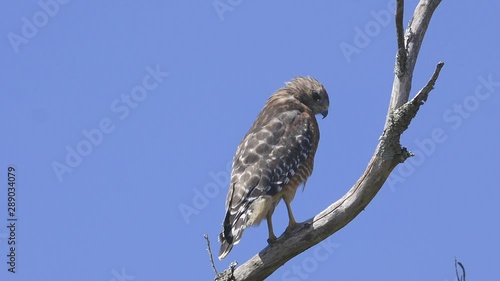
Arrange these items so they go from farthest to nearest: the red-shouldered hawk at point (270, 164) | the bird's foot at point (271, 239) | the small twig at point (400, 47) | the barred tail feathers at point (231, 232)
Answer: the red-shouldered hawk at point (270, 164) → the barred tail feathers at point (231, 232) → the bird's foot at point (271, 239) → the small twig at point (400, 47)

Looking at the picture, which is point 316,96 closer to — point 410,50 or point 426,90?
point 410,50

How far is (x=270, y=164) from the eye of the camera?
24.9ft

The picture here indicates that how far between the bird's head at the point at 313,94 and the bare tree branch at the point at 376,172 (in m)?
2.69

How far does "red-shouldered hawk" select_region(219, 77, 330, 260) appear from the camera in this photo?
7.11m

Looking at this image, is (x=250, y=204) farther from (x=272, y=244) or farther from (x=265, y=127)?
(x=265, y=127)

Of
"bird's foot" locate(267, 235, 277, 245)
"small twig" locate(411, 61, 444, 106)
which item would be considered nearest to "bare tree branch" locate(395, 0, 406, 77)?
"small twig" locate(411, 61, 444, 106)

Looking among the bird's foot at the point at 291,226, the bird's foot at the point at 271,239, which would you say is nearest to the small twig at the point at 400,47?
the bird's foot at the point at 291,226

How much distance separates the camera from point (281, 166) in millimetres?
7609

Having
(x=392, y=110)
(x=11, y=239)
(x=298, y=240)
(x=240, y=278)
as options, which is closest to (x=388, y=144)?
(x=392, y=110)

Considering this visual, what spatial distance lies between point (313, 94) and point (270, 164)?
1742 millimetres

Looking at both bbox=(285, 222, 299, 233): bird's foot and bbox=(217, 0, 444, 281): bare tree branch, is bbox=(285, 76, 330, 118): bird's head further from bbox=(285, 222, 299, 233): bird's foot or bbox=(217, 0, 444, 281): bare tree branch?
bbox=(217, 0, 444, 281): bare tree branch

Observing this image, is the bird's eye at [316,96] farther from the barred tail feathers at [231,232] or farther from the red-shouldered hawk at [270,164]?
the barred tail feathers at [231,232]

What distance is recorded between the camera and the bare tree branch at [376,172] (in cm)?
586

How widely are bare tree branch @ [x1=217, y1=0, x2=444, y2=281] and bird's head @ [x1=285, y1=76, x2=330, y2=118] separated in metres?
2.69
